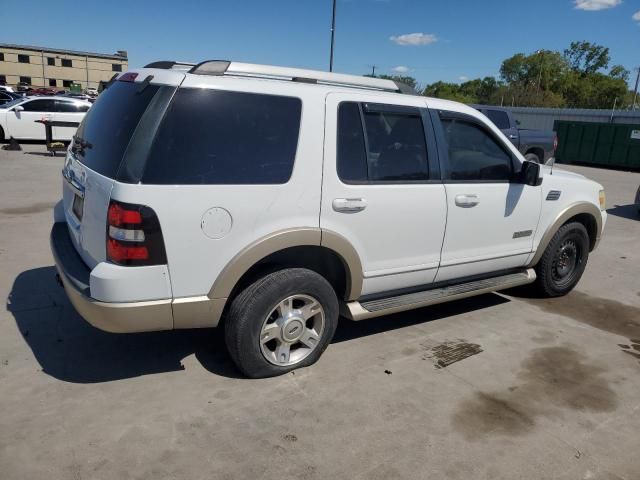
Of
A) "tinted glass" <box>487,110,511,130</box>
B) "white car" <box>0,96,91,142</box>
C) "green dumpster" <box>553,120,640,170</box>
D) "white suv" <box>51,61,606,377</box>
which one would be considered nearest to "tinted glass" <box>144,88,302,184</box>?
"white suv" <box>51,61,606,377</box>

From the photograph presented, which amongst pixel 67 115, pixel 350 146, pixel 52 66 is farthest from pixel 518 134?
pixel 52 66

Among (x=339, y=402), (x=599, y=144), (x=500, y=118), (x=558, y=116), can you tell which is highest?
(x=558, y=116)

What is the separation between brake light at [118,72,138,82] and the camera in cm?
318

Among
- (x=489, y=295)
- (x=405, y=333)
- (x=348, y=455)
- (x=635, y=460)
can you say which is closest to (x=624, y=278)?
(x=489, y=295)

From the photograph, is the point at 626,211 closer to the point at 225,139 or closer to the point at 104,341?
the point at 225,139

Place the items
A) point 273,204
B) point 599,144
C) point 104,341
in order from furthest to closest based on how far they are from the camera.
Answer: point 599,144 < point 104,341 < point 273,204

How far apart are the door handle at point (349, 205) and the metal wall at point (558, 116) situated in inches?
1047

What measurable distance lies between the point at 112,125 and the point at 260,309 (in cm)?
145

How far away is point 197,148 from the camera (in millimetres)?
2867

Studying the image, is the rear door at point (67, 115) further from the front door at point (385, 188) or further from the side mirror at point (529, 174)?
the side mirror at point (529, 174)

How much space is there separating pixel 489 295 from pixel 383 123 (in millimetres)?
2592

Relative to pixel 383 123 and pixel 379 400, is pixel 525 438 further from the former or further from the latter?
pixel 383 123

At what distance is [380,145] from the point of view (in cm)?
360

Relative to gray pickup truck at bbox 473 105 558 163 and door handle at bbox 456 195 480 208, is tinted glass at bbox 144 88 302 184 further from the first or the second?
gray pickup truck at bbox 473 105 558 163
